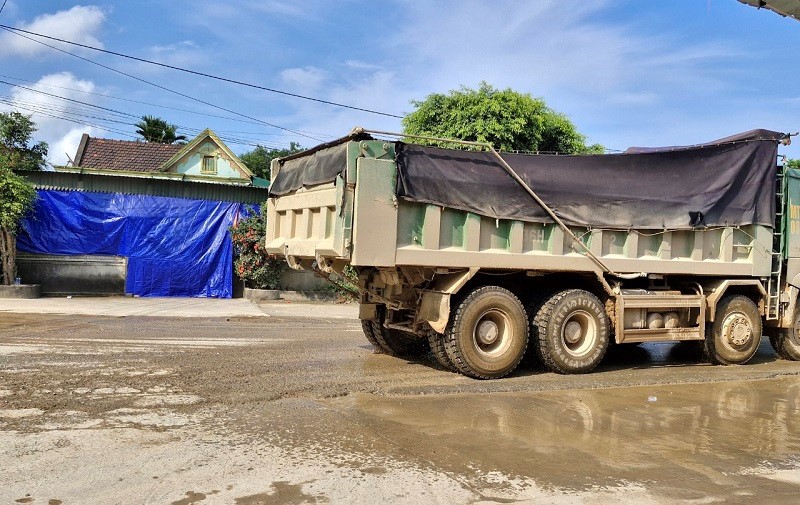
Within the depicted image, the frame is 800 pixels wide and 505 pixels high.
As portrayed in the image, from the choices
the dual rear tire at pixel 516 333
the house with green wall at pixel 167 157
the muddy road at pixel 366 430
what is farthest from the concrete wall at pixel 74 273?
the house with green wall at pixel 167 157

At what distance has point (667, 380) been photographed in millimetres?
8562

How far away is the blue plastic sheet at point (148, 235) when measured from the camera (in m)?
16.9

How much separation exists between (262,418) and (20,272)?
13756 millimetres

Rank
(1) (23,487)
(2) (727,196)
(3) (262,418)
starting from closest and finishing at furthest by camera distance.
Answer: (1) (23,487), (3) (262,418), (2) (727,196)

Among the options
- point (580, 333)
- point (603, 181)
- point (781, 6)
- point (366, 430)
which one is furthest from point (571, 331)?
point (781, 6)

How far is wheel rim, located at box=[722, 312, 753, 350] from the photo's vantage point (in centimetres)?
954

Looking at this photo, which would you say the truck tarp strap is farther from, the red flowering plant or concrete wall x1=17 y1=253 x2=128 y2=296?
concrete wall x1=17 y1=253 x2=128 y2=296

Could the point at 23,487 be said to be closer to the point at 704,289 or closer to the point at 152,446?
the point at 152,446

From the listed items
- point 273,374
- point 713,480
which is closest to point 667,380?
point 713,480

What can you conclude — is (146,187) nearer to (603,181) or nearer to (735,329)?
(603,181)

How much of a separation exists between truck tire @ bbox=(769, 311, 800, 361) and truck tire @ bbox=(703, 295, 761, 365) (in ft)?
3.01

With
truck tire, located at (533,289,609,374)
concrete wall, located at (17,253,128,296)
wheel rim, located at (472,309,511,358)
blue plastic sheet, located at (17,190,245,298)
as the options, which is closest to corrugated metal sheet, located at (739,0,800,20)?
truck tire, located at (533,289,609,374)

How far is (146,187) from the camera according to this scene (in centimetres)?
1823

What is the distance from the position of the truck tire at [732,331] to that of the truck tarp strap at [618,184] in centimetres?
121
